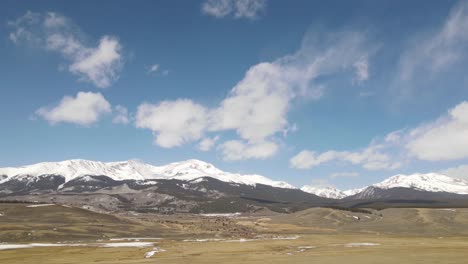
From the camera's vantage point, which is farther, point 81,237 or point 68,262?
point 81,237

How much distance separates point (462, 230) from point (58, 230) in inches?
6177

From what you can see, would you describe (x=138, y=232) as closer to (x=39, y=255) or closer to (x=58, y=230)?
(x=58, y=230)

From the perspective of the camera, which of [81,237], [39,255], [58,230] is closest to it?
[39,255]

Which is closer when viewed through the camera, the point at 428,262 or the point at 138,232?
the point at 428,262

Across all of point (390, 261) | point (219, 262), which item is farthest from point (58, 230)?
point (390, 261)

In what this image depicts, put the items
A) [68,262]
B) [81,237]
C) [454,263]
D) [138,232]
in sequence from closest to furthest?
1. [454,263]
2. [68,262]
3. [81,237]
4. [138,232]

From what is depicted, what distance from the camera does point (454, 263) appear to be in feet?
196

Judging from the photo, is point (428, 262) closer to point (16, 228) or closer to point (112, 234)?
point (112, 234)

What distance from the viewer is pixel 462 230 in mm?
190250

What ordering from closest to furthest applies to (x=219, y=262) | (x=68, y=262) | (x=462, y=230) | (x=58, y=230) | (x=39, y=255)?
1. (x=219, y=262)
2. (x=68, y=262)
3. (x=39, y=255)
4. (x=58, y=230)
5. (x=462, y=230)

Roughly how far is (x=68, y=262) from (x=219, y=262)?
25.8m

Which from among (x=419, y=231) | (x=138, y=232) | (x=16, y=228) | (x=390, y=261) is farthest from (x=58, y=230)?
(x=419, y=231)

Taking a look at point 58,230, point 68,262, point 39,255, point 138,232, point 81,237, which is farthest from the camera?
point 138,232

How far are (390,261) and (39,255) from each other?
66085 mm
